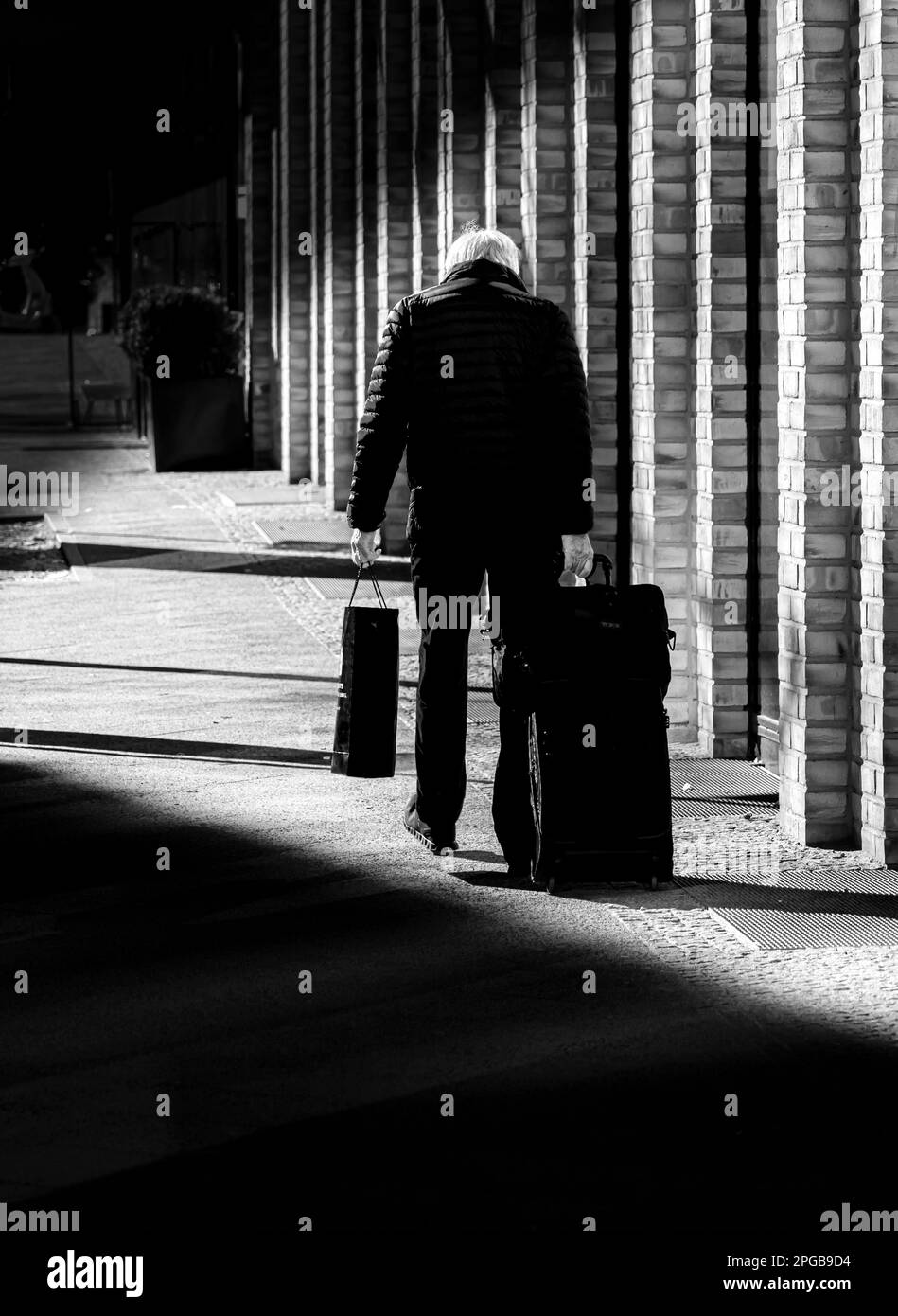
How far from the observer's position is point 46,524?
64.6 ft

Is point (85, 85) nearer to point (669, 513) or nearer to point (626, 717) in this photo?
point (669, 513)

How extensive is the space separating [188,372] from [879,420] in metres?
17.9

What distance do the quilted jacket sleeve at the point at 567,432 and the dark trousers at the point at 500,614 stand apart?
0.11 m

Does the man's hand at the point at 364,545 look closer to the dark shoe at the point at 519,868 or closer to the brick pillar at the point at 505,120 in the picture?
the dark shoe at the point at 519,868

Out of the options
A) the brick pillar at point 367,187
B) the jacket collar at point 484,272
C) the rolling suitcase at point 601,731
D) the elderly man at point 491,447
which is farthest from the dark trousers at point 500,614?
the brick pillar at point 367,187

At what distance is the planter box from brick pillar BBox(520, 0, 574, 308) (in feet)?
38.8

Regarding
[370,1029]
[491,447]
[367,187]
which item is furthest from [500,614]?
[367,187]

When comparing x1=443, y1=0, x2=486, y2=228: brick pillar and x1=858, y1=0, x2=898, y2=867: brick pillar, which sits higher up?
x1=443, y1=0, x2=486, y2=228: brick pillar

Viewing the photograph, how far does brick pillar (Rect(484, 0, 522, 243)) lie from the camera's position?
46.4 feet

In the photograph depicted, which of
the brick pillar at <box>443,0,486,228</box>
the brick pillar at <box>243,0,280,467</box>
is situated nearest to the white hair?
the brick pillar at <box>443,0,486,228</box>

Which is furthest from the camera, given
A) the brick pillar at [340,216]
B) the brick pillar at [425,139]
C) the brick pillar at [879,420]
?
the brick pillar at [340,216]

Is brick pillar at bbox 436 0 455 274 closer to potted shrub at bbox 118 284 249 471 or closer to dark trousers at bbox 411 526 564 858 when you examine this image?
potted shrub at bbox 118 284 249 471

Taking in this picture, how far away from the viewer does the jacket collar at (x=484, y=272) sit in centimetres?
769

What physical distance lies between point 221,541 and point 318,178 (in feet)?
21.3
